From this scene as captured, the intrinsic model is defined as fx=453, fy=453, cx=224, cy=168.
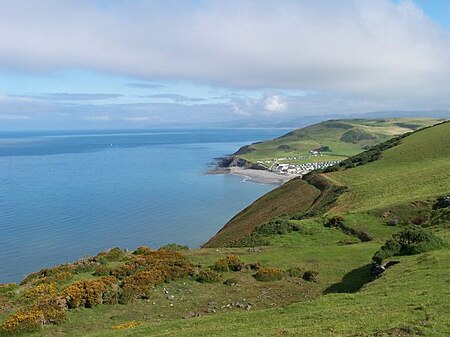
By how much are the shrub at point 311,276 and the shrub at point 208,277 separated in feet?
18.6

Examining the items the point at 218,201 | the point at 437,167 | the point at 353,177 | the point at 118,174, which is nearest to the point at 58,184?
the point at 118,174

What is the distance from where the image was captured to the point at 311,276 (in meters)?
29.0

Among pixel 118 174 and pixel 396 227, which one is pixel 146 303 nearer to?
pixel 396 227

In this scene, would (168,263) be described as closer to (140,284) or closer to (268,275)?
(140,284)

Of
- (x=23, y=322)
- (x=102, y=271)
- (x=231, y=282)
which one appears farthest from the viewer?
(x=102, y=271)

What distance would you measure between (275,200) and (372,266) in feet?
144

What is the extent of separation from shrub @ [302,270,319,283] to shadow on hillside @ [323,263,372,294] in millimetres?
1218

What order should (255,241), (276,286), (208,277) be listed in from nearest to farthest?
(276,286), (208,277), (255,241)

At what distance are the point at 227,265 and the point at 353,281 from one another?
8176mm

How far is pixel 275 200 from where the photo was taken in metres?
73.2

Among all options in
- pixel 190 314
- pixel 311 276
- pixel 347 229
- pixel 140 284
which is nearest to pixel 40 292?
pixel 140 284

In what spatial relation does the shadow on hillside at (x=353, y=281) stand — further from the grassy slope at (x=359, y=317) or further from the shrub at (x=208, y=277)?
the shrub at (x=208, y=277)

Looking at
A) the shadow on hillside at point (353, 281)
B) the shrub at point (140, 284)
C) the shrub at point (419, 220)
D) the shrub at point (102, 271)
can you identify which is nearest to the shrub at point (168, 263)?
the shrub at point (140, 284)

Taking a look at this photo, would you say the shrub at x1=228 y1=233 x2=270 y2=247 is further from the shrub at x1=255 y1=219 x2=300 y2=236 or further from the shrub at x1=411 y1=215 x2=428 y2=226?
the shrub at x1=411 y1=215 x2=428 y2=226
